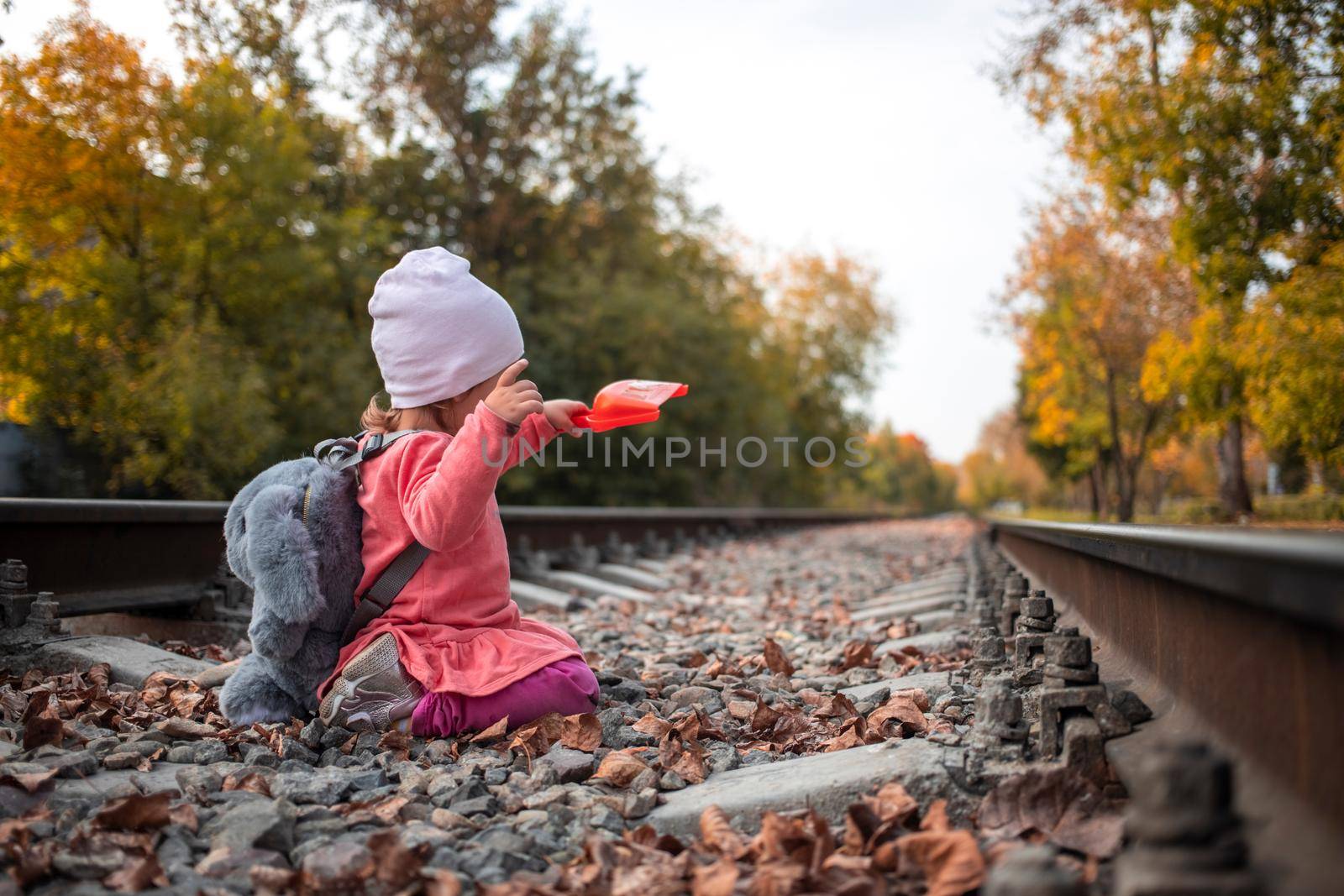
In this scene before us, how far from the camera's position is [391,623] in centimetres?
293

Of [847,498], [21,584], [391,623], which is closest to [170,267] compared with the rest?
[21,584]

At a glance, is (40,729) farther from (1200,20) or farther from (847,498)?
(847,498)

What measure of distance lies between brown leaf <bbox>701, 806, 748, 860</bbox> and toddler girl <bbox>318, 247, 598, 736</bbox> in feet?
2.96

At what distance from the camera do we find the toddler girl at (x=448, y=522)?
8.98 ft

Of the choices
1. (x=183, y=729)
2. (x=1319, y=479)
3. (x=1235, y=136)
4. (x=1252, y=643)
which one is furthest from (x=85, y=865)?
(x=1319, y=479)

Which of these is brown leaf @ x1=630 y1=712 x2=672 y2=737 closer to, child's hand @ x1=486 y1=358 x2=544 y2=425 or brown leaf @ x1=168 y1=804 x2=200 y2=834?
child's hand @ x1=486 y1=358 x2=544 y2=425

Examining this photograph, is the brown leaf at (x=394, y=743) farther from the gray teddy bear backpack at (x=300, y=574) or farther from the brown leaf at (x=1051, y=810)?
the brown leaf at (x=1051, y=810)

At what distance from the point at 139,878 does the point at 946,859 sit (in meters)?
1.37

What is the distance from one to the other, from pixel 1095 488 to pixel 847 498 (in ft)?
106

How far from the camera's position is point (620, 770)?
243 cm

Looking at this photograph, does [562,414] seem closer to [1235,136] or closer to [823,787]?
[823,787]

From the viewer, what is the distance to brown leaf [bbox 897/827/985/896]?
5.38 ft

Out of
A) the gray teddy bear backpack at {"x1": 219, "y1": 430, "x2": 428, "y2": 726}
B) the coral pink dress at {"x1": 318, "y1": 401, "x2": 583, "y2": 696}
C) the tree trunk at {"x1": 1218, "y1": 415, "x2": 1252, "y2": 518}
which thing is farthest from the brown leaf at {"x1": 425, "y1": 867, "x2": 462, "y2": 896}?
the tree trunk at {"x1": 1218, "y1": 415, "x2": 1252, "y2": 518}

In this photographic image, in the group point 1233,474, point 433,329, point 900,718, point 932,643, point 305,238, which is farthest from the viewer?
point 1233,474
